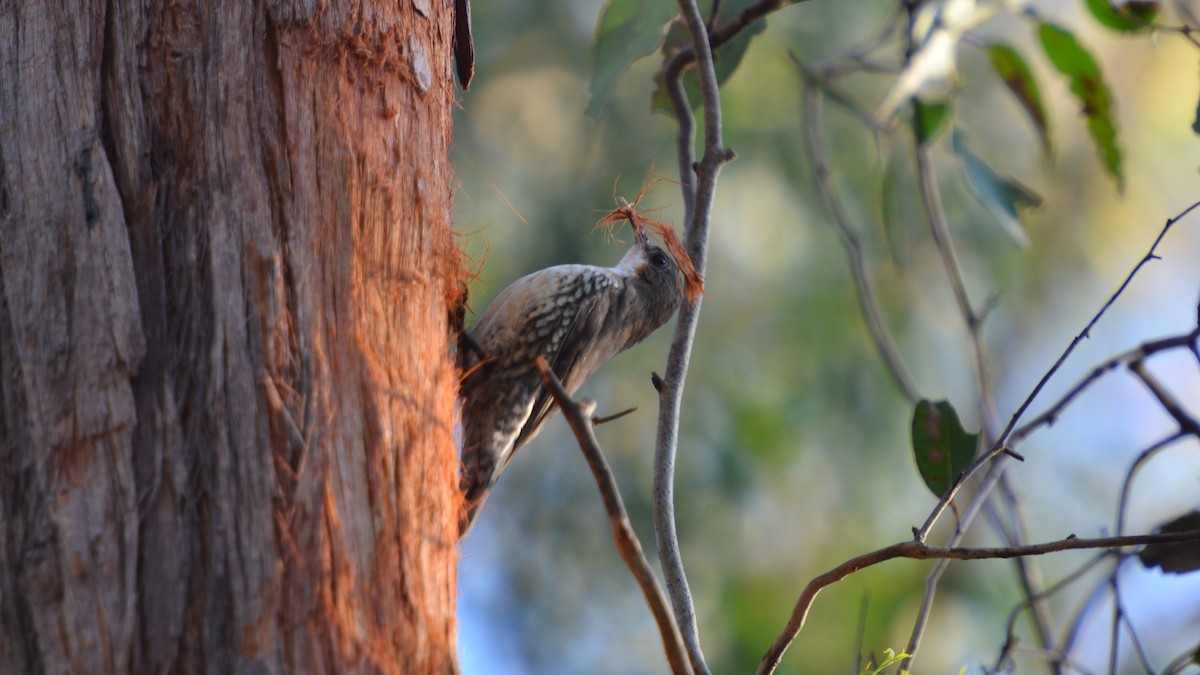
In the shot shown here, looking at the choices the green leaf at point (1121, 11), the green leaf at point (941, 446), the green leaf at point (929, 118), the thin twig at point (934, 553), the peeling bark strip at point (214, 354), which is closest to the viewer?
the peeling bark strip at point (214, 354)

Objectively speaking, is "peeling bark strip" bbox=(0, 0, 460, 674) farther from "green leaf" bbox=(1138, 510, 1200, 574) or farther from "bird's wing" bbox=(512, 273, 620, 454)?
"green leaf" bbox=(1138, 510, 1200, 574)

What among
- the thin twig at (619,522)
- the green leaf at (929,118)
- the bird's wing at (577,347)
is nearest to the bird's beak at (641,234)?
the bird's wing at (577,347)

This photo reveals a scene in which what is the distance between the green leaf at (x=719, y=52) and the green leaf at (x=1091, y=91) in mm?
838

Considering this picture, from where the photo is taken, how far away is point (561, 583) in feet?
16.8

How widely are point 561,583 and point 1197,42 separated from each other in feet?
11.5

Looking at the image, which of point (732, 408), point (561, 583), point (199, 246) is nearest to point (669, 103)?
point (199, 246)

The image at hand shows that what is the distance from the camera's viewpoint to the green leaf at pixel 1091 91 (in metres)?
2.98

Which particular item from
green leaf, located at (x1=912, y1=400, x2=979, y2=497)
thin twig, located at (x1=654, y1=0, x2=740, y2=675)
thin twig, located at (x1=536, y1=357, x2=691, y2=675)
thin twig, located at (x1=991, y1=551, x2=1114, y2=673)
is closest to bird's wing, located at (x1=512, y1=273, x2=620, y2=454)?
thin twig, located at (x1=654, y1=0, x2=740, y2=675)

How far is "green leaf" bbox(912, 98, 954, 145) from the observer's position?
10.3 feet

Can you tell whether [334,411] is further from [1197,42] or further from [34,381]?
[1197,42]

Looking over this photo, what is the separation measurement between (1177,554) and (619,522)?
1.42 meters

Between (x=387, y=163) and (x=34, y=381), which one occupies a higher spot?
(x=387, y=163)

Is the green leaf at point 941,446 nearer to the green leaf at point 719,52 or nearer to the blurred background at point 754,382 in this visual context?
the green leaf at point 719,52

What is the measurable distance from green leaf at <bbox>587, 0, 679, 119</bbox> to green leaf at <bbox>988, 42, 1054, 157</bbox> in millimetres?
1187
